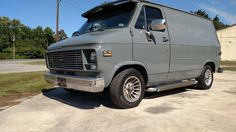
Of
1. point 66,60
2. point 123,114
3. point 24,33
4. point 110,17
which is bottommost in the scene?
point 123,114

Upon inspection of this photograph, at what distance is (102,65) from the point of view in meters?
5.16

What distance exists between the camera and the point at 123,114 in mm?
5273

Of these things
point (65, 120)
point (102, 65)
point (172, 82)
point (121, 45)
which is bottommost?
point (65, 120)

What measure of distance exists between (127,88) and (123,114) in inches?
26.6

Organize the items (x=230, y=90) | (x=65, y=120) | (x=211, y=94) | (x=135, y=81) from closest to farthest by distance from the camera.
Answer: (x=65, y=120), (x=135, y=81), (x=211, y=94), (x=230, y=90)

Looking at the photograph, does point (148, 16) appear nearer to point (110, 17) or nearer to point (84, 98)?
point (110, 17)

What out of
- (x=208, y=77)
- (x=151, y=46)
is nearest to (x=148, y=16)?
(x=151, y=46)

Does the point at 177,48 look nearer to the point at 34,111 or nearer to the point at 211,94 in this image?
the point at 211,94

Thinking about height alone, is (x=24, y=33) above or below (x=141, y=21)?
above

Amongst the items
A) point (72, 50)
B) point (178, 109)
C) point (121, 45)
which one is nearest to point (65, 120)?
point (72, 50)

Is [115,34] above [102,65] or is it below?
above

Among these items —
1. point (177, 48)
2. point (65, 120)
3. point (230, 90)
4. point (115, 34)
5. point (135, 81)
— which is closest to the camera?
point (65, 120)

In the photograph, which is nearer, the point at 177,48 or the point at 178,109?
the point at 178,109

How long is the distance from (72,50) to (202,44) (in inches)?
164
